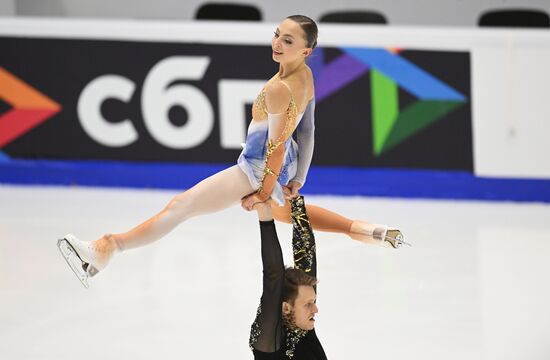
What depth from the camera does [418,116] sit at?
300 inches

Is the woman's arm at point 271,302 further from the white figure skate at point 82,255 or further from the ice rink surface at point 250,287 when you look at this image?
the ice rink surface at point 250,287

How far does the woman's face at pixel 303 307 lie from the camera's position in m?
3.65

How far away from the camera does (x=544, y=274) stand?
5.81m

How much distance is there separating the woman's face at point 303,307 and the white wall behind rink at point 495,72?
13.7ft

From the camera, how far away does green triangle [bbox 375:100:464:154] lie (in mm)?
7602

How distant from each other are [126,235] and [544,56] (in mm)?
4361

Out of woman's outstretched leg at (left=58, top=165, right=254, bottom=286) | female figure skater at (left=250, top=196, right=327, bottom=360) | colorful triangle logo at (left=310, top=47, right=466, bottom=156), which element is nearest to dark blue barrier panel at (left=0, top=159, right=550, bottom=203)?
Answer: colorful triangle logo at (left=310, top=47, right=466, bottom=156)

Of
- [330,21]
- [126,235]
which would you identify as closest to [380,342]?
[126,235]

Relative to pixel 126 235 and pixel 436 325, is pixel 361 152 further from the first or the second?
pixel 126 235

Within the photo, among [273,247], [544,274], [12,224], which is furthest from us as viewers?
[12,224]

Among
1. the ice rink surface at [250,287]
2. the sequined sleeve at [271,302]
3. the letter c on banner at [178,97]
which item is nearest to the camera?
the sequined sleeve at [271,302]

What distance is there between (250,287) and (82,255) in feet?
5.53

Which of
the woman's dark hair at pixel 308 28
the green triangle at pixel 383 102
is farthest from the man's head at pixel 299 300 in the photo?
the green triangle at pixel 383 102

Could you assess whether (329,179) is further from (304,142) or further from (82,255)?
(82,255)
